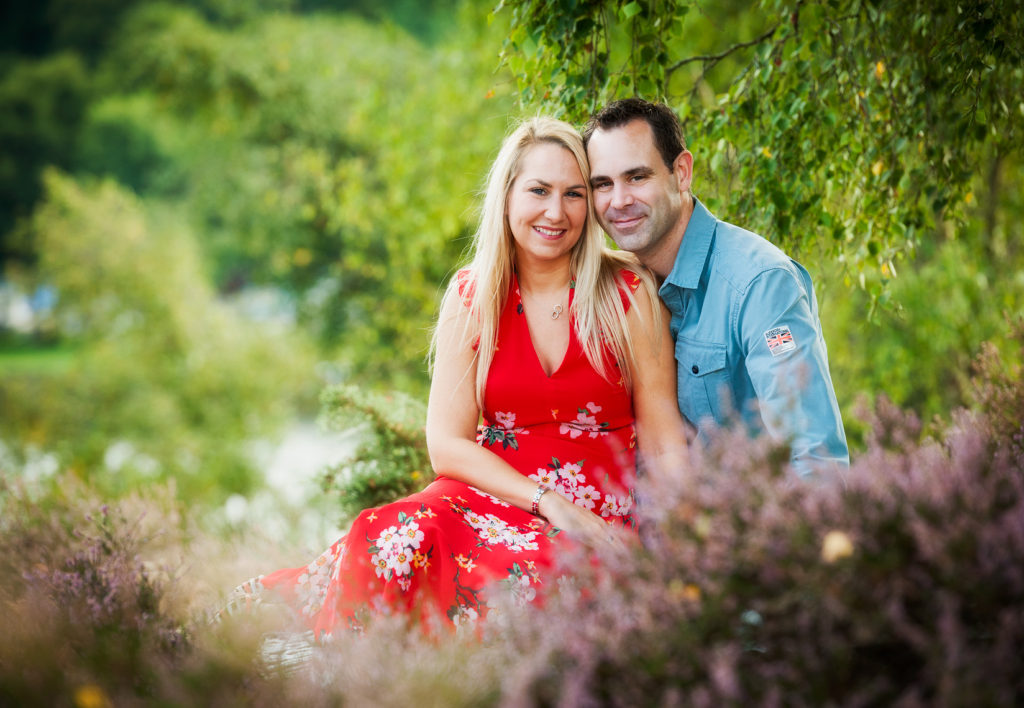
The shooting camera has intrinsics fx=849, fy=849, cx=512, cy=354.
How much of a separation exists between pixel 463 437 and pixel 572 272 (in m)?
0.72

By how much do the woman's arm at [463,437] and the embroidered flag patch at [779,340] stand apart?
2.50 feet

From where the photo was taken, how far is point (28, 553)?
139 inches

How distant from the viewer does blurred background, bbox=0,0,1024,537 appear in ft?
11.2

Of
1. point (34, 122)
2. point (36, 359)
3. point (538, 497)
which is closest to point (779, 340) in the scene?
point (538, 497)

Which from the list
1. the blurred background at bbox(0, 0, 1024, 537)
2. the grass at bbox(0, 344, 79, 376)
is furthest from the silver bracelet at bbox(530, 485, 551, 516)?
the grass at bbox(0, 344, 79, 376)

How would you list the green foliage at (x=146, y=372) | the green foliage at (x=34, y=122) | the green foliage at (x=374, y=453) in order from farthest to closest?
the green foliage at (x=34, y=122), the green foliage at (x=146, y=372), the green foliage at (x=374, y=453)

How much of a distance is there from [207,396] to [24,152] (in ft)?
59.6

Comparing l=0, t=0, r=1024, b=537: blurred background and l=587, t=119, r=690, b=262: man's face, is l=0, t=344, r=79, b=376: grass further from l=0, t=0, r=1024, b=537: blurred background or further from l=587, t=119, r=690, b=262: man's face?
l=587, t=119, r=690, b=262: man's face

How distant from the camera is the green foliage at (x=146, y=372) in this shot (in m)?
14.1

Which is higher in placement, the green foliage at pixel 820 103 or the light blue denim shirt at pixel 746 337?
the green foliage at pixel 820 103

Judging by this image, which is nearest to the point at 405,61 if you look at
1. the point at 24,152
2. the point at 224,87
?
the point at 224,87

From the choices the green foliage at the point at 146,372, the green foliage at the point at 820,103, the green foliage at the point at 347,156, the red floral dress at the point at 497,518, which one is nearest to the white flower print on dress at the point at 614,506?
the red floral dress at the point at 497,518

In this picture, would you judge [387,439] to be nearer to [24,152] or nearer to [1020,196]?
[1020,196]

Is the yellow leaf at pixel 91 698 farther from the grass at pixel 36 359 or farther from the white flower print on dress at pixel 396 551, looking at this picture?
the grass at pixel 36 359
